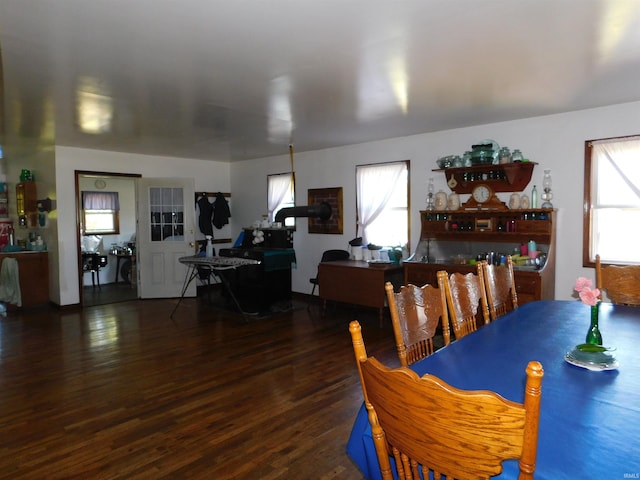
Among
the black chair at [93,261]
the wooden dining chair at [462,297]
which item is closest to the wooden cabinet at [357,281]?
the wooden dining chair at [462,297]

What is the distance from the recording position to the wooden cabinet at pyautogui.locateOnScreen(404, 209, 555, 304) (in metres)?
4.24

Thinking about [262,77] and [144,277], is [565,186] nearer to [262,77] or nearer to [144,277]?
[262,77]

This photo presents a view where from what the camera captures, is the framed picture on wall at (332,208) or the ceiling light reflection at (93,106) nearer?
the ceiling light reflection at (93,106)

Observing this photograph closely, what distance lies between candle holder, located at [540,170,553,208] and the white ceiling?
25.9 inches

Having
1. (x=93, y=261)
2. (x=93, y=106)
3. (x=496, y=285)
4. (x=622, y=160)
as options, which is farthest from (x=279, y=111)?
(x=93, y=261)

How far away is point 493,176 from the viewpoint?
4844mm

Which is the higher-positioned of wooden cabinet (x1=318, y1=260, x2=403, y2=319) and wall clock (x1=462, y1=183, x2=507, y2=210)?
wall clock (x1=462, y1=183, x2=507, y2=210)

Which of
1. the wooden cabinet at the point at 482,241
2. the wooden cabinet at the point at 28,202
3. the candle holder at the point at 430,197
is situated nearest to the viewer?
the wooden cabinet at the point at 482,241

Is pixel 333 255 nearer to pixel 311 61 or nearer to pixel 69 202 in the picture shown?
pixel 311 61

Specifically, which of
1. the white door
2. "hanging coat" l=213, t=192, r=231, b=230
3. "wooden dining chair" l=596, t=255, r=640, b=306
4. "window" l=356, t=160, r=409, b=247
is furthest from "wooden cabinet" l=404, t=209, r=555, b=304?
"hanging coat" l=213, t=192, r=231, b=230

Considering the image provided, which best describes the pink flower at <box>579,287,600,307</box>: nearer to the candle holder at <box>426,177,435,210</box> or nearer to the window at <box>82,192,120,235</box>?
the candle holder at <box>426,177,435,210</box>

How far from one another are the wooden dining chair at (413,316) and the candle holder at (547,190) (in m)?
3.02

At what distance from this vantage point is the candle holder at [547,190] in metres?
4.55

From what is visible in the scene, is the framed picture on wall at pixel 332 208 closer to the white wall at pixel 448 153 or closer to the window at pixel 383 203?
the white wall at pixel 448 153
